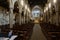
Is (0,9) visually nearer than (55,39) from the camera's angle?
No

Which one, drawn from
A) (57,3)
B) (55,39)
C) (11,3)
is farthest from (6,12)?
(55,39)

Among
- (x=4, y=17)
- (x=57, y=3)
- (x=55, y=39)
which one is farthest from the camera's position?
(x=4, y=17)

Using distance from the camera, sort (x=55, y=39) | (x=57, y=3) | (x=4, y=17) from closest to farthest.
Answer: (x=55, y=39), (x=57, y=3), (x=4, y=17)

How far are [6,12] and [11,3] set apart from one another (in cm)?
746

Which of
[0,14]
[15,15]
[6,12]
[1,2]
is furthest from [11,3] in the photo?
[15,15]

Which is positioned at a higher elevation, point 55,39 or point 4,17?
point 4,17

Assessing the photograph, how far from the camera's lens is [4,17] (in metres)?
23.0

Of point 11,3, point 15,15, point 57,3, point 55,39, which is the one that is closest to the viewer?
point 55,39

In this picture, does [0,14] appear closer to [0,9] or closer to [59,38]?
[0,9]

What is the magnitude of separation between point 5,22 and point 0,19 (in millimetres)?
1864

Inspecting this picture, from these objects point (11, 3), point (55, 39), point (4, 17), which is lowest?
point (55, 39)

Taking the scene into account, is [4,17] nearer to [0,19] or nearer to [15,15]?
[0,19]

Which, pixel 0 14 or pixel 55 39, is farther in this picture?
pixel 0 14

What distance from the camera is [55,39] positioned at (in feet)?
24.0
